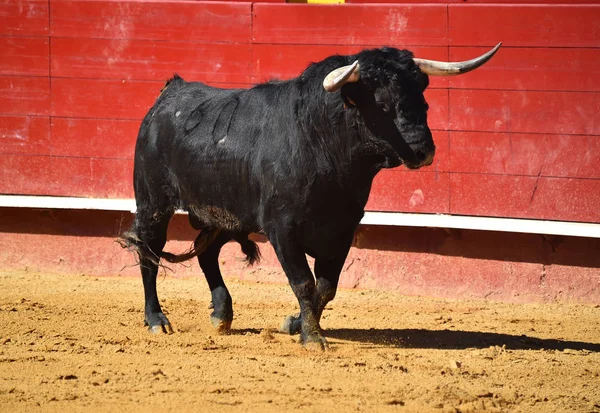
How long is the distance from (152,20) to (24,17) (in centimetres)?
99

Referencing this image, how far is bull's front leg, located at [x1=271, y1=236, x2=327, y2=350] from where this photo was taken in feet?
17.2

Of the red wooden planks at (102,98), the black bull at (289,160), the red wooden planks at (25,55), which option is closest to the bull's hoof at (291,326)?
the black bull at (289,160)

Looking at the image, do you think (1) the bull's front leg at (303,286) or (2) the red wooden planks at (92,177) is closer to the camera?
(1) the bull's front leg at (303,286)

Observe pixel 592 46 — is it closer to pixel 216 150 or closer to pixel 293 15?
pixel 293 15

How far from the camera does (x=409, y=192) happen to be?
24.3 ft

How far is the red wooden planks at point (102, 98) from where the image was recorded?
7.85 m

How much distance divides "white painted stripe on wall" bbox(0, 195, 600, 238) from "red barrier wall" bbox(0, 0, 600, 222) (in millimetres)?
101

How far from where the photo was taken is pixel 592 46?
6910mm

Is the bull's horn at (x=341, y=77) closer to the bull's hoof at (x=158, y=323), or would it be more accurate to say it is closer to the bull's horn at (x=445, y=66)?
the bull's horn at (x=445, y=66)

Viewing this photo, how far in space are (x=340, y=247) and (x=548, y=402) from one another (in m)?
1.49

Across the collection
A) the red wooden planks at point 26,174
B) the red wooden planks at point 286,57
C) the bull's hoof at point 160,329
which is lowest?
the bull's hoof at point 160,329

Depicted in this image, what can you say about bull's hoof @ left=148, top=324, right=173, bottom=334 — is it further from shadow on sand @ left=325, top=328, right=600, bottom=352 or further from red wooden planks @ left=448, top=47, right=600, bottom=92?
red wooden planks @ left=448, top=47, right=600, bottom=92

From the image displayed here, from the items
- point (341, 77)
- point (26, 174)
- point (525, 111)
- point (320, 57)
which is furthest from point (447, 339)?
point (26, 174)

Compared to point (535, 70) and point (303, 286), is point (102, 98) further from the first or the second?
point (303, 286)
